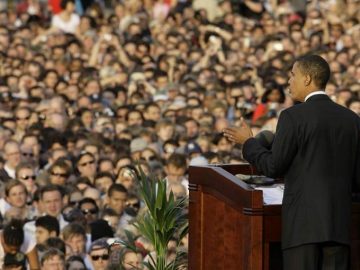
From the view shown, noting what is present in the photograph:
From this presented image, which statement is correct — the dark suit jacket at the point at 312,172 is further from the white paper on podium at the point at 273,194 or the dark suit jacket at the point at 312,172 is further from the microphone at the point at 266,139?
the microphone at the point at 266,139

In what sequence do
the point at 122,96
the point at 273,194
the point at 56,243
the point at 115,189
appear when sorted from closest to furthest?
1. the point at 273,194
2. the point at 56,243
3. the point at 115,189
4. the point at 122,96

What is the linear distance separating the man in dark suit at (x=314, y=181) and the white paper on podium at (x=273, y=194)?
0.16 meters

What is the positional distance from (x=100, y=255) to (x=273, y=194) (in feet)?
13.2

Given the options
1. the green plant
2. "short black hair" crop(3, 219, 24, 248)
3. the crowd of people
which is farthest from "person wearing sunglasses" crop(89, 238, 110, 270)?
the green plant

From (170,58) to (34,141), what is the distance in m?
4.90

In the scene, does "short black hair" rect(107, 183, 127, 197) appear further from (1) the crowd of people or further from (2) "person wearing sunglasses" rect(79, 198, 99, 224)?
(2) "person wearing sunglasses" rect(79, 198, 99, 224)

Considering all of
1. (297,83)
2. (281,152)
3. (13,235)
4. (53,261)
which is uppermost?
(297,83)

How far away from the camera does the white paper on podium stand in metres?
6.38

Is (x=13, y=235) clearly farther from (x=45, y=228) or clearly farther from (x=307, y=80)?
(x=307, y=80)

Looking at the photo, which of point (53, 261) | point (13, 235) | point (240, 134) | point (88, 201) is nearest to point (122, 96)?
point (88, 201)

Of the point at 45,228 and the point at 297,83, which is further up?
the point at 297,83

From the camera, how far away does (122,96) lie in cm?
1711

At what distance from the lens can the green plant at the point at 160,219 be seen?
25.3 feet

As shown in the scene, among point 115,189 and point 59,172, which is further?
point 59,172
